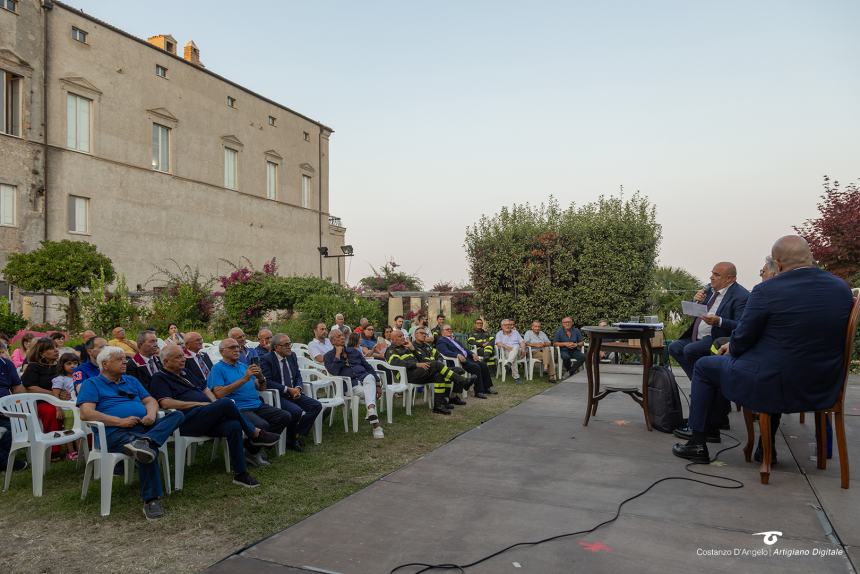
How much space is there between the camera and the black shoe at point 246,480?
479 cm

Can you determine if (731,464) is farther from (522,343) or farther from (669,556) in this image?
(522,343)

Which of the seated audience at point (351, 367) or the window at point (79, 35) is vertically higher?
the window at point (79, 35)

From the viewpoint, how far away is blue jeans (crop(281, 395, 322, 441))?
6.02 meters

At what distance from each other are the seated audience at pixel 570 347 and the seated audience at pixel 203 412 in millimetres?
7875

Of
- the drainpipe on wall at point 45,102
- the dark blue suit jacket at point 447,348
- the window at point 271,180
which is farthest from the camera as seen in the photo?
the window at point 271,180

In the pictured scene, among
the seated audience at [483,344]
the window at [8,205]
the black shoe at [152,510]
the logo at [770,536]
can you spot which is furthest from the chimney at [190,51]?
the logo at [770,536]

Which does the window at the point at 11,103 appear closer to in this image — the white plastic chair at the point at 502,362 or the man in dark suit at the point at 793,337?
the white plastic chair at the point at 502,362

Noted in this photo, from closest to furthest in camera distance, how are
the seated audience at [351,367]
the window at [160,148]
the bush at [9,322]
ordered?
the seated audience at [351,367] < the bush at [9,322] < the window at [160,148]

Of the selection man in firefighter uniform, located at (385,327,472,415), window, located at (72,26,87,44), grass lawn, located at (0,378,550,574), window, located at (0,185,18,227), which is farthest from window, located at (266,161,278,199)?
grass lawn, located at (0,378,550,574)

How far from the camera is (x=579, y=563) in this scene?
326cm

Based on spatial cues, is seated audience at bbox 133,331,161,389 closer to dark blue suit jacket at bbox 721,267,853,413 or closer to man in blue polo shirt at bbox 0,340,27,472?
man in blue polo shirt at bbox 0,340,27,472

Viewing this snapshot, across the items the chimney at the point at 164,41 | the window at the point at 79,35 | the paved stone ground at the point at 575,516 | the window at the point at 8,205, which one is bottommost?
the paved stone ground at the point at 575,516

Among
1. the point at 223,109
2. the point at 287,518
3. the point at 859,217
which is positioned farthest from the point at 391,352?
the point at 223,109

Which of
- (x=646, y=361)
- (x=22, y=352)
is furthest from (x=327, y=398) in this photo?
(x=22, y=352)
